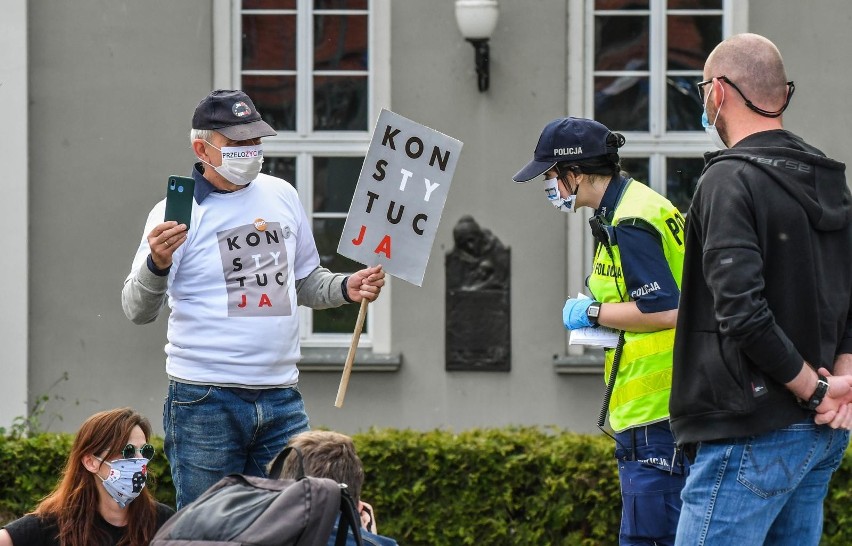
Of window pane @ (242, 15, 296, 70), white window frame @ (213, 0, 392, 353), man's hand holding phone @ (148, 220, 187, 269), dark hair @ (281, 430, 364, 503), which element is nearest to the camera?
dark hair @ (281, 430, 364, 503)

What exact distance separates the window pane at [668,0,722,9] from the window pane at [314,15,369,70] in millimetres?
1843

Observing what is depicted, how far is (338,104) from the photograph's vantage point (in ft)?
28.7

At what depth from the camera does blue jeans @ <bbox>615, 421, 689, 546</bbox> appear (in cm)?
462

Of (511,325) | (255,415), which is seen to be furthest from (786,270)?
(511,325)

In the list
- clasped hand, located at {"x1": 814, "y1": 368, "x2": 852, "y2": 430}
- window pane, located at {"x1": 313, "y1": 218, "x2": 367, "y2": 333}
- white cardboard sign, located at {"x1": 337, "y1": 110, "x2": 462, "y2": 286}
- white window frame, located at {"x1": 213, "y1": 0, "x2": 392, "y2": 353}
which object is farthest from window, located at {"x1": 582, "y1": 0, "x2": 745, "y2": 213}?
clasped hand, located at {"x1": 814, "y1": 368, "x2": 852, "y2": 430}

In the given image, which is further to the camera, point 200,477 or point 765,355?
point 200,477

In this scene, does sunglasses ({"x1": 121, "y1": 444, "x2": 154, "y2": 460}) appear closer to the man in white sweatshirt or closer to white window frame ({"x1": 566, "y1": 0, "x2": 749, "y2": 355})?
the man in white sweatshirt

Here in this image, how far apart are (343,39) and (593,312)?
4356 mm

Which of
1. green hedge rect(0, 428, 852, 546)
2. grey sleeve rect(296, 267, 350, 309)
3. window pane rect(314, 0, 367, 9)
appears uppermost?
window pane rect(314, 0, 367, 9)

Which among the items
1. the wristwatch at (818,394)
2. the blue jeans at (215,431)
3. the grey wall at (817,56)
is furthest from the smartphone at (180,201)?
the grey wall at (817,56)

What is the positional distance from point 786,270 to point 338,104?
540 cm

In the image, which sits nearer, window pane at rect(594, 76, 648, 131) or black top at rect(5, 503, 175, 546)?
black top at rect(5, 503, 175, 546)

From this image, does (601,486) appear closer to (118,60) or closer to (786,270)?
(786,270)

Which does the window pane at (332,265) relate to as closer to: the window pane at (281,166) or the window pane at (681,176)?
the window pane at (281,166)
